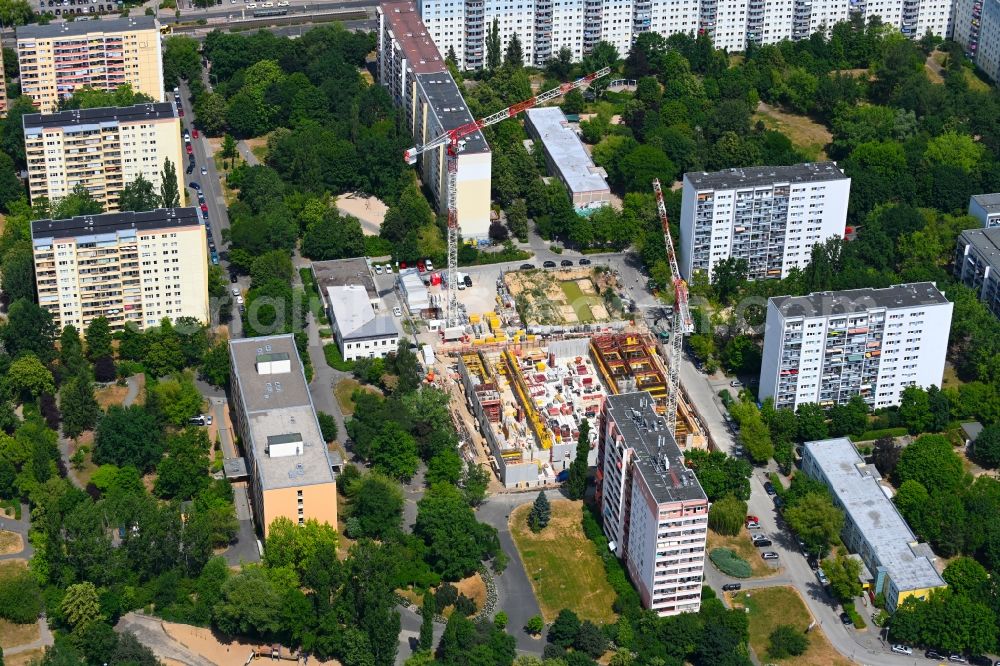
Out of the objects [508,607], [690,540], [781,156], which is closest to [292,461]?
[508,607]

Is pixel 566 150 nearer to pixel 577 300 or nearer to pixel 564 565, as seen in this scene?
pixel 577 300

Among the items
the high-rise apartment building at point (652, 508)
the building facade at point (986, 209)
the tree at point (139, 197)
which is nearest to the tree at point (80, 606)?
the high-rise apartment building at point (652, 508)

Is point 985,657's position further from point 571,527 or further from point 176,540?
point 176,540

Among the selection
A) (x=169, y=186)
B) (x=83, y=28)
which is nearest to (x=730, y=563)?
(x=169, y=186)

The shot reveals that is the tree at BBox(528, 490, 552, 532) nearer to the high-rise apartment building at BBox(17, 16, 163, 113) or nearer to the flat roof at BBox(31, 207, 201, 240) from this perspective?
the flat roof at BBox(31, 207, 201, 240)

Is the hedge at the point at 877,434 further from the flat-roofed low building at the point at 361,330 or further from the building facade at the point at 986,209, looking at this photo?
the flat-roofed low building at the point at 361,330

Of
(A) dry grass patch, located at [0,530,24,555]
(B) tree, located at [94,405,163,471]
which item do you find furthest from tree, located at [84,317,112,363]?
(A) dry grass patch, located at [0,530,24,555]

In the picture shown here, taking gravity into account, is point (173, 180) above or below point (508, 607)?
above
